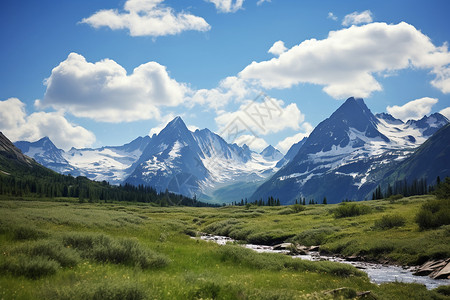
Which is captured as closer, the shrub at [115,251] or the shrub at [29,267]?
the shrub at [29,267]

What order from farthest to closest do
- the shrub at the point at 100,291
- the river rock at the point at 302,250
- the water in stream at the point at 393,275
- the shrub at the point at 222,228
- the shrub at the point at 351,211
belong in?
the shrub at the point at 351,211, the shrub at the point at 222,228, the river rock at the point at 302,250, the water in stream at the point at 393,275, the shrub at the point at 100,291

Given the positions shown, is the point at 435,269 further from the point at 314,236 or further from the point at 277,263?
the point at 314,236

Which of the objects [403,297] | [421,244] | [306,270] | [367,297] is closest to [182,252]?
[306,270]

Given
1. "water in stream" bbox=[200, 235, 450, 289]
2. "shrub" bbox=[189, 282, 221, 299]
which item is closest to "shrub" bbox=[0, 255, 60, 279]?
"shrub" bbox=[189, 282, 221, 299]

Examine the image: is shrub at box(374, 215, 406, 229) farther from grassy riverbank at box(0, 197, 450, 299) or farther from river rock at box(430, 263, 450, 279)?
river rock at box(430, 263, 450, 279)

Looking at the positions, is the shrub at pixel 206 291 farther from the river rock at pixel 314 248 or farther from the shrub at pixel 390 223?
the shrub at pixel 390 223

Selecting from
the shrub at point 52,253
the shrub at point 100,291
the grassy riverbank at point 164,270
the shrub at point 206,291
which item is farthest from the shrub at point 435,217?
the shrub at point 52,253

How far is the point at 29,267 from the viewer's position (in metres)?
12.7

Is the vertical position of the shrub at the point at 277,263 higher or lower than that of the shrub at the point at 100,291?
lower

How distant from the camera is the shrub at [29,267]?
1250 cm

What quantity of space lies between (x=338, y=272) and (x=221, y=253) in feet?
29.1

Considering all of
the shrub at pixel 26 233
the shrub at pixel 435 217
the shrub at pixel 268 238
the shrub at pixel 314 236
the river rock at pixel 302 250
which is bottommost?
the shrub at pixel 268 238

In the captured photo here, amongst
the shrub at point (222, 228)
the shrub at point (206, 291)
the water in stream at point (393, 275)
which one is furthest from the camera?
the shrub at point (222, 228)

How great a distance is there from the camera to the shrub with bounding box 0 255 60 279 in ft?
41.0
